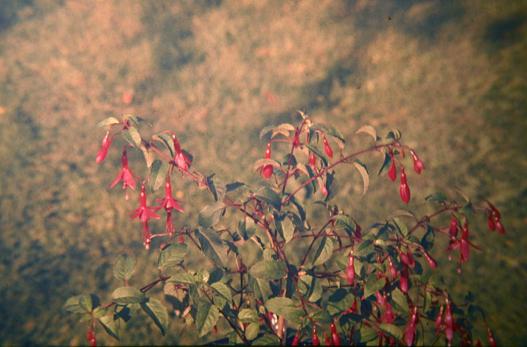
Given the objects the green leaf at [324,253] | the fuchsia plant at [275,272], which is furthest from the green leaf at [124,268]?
the green leaf at [324,253]

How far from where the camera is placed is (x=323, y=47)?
375cm

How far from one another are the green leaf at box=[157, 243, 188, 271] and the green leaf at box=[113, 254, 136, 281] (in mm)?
138

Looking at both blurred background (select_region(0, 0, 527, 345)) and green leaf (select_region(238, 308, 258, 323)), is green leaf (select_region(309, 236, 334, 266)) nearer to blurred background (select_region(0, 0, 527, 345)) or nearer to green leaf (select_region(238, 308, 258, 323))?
green leaf (select_region(238, 308, 258, 323))

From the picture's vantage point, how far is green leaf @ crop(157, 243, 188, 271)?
64.3 inches

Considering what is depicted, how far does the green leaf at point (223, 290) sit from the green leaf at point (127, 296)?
0.30 meters

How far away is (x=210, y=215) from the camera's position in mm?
1682

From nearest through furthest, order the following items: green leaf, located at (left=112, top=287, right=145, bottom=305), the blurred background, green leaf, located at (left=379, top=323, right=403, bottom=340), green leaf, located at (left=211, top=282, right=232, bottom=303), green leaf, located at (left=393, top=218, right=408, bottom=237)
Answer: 1. green leaf, located at (left=112, top=287, right=145, bottom=305)
2. green leaf, located at (left=211, top=282, right=232, bottom=303)
3. green leaf, located at (left=379, top=323, right=403, bottom=340)
4. green leaf, located at (left=393, top=218, right=408, bottom=237)
5. the blurred background

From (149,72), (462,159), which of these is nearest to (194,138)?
(149,72)

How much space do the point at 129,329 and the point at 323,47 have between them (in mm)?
2964

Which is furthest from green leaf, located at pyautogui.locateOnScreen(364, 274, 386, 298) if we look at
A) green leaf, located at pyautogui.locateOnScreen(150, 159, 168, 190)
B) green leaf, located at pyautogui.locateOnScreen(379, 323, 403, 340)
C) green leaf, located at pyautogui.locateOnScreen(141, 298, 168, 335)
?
green leaf, located at pyautogui.locateOnScreen(150, 159, 168, 190)

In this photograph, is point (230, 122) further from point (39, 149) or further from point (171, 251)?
point (171, 251)

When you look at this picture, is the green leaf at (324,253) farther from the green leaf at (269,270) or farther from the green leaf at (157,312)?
the green leaf at (157,312)

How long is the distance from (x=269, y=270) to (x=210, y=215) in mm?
348

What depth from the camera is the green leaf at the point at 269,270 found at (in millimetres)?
1631
